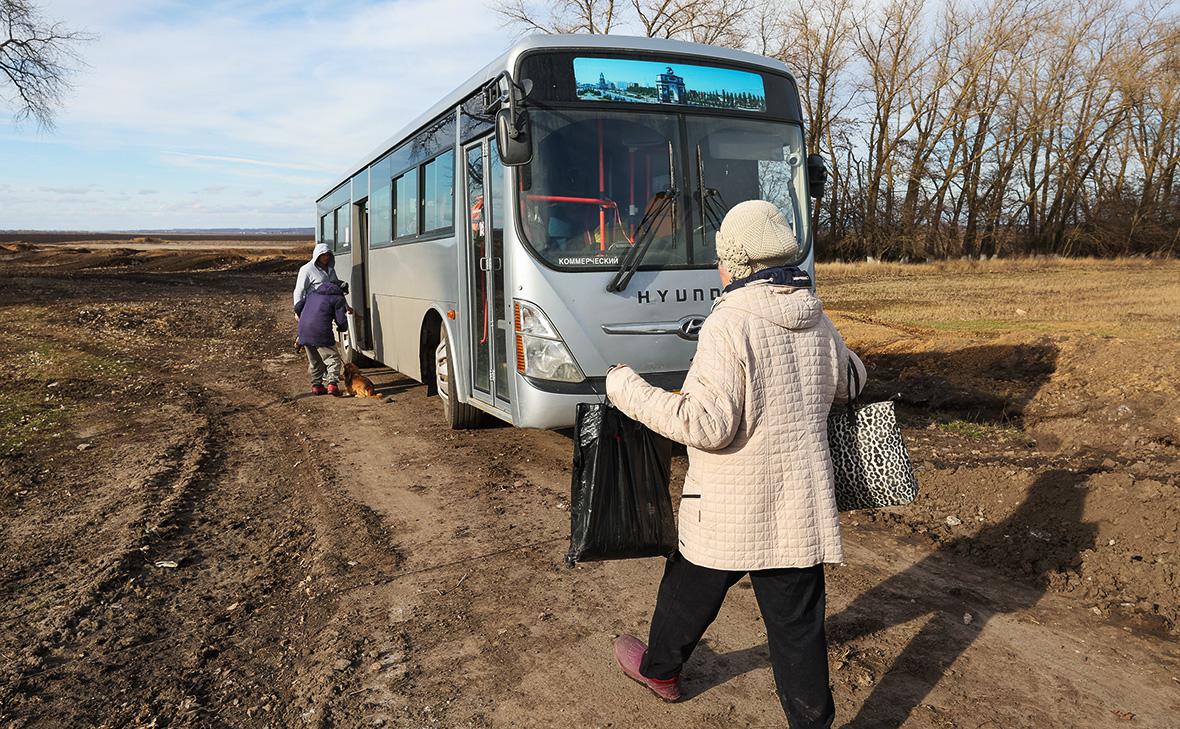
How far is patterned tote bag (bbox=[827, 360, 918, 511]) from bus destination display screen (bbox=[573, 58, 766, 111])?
4.08 m

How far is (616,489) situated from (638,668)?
0.84 meters

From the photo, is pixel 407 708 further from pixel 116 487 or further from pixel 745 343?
pixel 116 487

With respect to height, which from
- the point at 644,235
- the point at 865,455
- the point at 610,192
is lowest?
the point at 865,455

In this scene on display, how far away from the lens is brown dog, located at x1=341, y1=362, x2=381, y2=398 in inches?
455

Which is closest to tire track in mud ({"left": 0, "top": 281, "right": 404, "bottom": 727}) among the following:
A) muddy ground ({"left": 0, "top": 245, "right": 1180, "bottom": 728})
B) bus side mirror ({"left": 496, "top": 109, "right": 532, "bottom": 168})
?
muddy ground ({"left": 0, "top": 245, "right": 1180, "bottom": 728})

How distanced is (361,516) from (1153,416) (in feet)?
23.7

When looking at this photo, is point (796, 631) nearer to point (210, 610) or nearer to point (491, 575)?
point (491, 575)

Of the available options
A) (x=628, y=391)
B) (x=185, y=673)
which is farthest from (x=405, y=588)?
(x=628, y=391)

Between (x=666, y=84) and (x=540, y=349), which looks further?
(x=666, y=84)

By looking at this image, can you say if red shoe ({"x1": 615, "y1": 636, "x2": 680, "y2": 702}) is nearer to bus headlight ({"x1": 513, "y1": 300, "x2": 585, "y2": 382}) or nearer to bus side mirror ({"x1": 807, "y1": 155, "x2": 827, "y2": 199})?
bus headlight ({"x1": 513, "y1": 300, "x2": 585, "y2": 382})

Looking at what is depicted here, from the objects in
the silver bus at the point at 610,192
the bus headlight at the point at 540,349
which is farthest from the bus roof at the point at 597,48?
the bus headlight at the point at 540,349

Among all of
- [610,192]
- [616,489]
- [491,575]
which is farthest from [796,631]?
[610,192]

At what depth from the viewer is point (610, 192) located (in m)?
6.70

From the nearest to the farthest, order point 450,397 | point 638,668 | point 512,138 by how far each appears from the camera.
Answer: point 638,668 < point 512,138 < point 450,397
